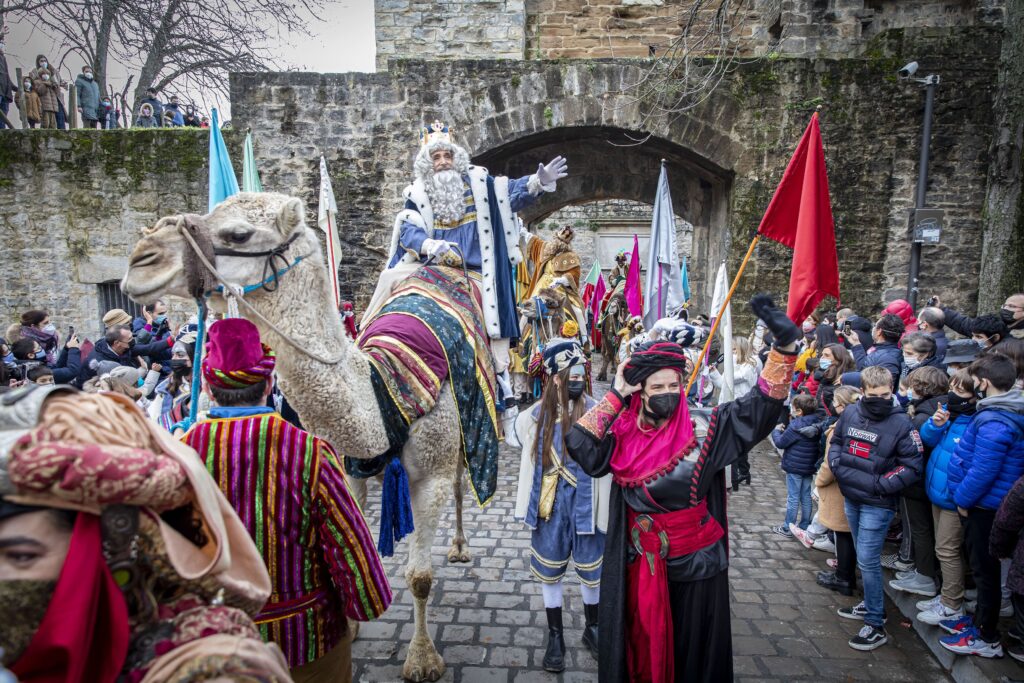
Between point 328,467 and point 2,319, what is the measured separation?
13.4 meters

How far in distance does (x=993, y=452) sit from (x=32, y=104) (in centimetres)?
1681

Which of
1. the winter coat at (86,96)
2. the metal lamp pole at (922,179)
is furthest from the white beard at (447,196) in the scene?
the winter coat at (86,96)

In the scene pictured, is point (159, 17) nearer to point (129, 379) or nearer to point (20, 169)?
point (20, 169)

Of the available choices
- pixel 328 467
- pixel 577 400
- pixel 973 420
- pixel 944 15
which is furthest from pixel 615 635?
pixel 944 15

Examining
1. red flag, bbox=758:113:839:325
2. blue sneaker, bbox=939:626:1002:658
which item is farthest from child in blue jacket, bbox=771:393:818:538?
red flag, bbox=758:113:839:325

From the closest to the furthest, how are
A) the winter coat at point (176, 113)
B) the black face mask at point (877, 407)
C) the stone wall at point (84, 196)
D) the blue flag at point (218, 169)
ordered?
the black face mask at point (877, 407), the blue flag at point (218, 169), the stone wall at point (84, 196), the winter coat at point (176, 113)

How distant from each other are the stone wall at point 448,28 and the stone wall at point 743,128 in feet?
6.45

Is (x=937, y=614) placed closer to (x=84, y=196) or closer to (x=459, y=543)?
(x=459, y=543)

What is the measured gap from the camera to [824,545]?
5492mm

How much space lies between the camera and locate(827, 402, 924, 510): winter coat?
12.8ft

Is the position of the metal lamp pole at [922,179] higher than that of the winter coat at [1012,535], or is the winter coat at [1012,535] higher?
the metal lamp pole at [922,179]

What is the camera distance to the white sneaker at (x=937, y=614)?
3938mm

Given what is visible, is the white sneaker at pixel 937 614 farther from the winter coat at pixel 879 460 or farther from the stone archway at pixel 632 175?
the stone archway at pixel 632 175

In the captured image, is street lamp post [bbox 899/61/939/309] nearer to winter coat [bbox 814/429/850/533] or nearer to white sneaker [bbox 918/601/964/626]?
winter coat [bbox 814/429/850/533]
